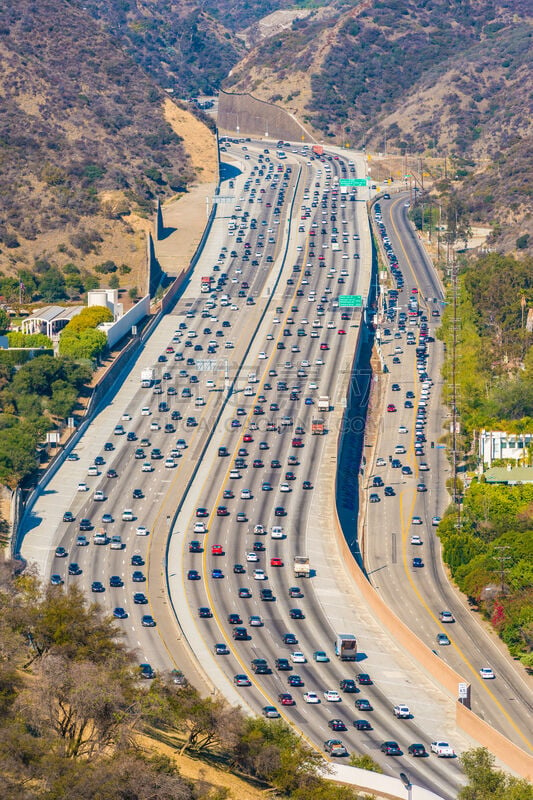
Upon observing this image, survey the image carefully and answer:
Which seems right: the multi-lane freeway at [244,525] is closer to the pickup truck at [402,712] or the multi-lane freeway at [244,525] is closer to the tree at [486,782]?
the pickup truck at [402,712]

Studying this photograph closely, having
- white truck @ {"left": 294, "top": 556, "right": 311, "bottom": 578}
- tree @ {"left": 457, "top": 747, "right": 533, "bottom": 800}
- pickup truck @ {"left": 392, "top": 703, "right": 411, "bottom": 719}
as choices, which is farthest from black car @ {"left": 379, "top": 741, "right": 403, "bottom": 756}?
white truck @ {"left": 294, "top": 556, "right": 311, "bottom": 578}

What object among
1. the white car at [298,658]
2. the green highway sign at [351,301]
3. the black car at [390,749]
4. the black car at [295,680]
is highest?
the green highway sign at [351,301]

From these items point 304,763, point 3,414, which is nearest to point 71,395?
point 3,414

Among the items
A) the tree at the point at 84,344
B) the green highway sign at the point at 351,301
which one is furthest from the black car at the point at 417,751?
the green highway sign at the point at 351,301

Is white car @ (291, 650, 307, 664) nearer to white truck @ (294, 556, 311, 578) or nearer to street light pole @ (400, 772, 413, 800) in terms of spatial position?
white truck @ (294, 556, 311, 578)

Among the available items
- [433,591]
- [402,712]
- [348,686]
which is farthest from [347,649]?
[433,591]

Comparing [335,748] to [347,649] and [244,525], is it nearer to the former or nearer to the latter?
[347,649]

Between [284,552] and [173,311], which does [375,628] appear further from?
[173,311]
